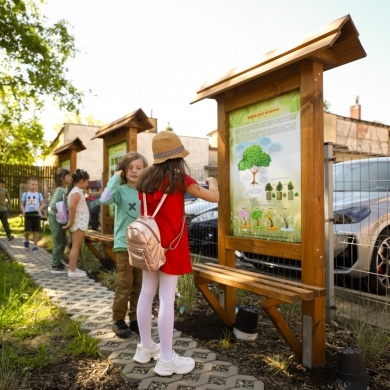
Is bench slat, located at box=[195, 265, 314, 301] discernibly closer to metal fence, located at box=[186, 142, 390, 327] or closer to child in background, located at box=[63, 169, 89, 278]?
metal fence, located at box=[186, 142, 390, 327]

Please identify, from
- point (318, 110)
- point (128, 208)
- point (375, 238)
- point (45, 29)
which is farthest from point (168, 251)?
point (45, 29)

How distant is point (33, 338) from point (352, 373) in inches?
111

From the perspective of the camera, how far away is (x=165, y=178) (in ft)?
9.68

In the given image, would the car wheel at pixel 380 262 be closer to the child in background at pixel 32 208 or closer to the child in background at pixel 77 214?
the child in background at pixel 77 214

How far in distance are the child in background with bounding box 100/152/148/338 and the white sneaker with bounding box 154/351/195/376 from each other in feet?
2.79

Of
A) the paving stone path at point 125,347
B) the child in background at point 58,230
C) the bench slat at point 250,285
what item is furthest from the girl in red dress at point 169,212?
the child in background at point 58,230

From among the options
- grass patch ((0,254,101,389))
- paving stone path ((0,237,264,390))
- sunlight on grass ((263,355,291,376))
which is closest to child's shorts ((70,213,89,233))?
paving stone path ((0,237,264,390))

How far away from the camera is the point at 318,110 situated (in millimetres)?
3115

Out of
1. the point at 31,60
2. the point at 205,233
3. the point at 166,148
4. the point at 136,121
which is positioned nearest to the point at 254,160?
the point at 166,148

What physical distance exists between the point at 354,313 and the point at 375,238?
3.02ft

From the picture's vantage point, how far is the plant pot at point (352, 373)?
276cm

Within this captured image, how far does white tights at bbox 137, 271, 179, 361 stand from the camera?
9.68 ft

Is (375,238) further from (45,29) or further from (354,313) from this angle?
(45,29)

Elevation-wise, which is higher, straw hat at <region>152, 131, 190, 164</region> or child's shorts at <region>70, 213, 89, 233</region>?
straw hat at <region>152, 131, 190, 164</region>
